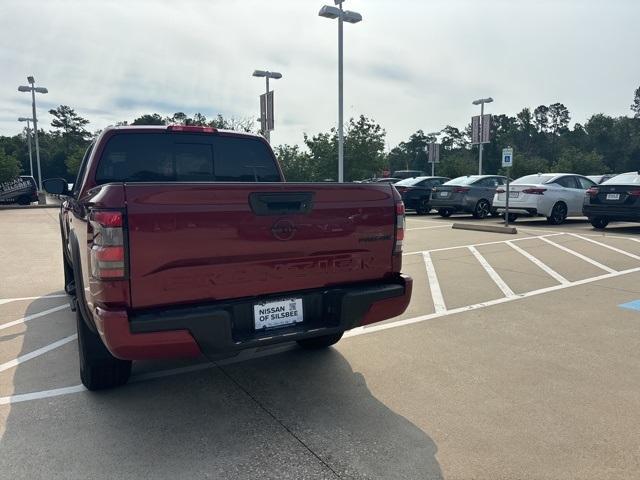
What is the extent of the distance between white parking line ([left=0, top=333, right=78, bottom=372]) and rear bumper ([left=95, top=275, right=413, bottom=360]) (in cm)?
204

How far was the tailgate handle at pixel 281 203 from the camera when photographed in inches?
112

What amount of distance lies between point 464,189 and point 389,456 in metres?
14.2

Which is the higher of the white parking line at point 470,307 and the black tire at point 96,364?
the black tire at point 96,364

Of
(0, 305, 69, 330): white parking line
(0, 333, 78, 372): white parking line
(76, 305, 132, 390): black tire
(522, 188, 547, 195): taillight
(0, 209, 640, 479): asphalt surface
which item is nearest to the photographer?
(0, 209, 640, 479): asphalt surface

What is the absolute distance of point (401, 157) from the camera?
3278 inches

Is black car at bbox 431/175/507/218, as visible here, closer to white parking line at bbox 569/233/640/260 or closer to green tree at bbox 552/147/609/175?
white parking line at bbox 569/233/640/260

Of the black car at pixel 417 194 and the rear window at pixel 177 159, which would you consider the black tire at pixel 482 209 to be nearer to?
the black car at pixel 417 194

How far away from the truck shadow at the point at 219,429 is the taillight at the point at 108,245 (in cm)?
104

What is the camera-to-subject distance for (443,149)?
265 ft

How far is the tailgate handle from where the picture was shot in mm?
2848

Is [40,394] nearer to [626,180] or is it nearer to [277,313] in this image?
[277,313]

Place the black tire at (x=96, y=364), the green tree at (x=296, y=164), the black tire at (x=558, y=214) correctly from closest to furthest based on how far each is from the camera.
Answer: the black tire at (x=96, y=364) < the black tire at (x=558, y=214) < the green tree at (x=296, y=164)

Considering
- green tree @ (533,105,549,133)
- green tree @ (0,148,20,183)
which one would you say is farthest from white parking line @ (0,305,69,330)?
green tree @ (533,105,549,133)

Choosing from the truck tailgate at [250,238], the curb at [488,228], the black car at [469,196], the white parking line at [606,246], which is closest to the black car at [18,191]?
the black car at [469,196]
